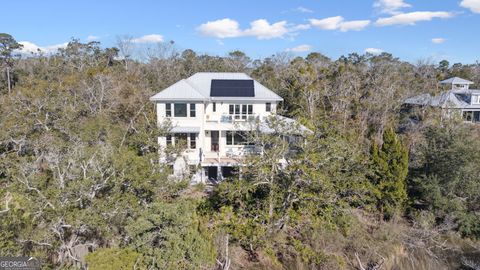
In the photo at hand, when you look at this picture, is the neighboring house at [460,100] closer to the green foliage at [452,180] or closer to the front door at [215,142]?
the green foliage at [452,180]

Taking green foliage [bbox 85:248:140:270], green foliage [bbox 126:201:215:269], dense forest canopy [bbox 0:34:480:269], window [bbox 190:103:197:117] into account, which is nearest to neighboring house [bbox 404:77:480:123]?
dense forest canopy [bbox 0:34:480:269]

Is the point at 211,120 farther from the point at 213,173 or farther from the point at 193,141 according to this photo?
the point at 213,173

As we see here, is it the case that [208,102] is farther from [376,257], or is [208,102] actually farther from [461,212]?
[461,212]

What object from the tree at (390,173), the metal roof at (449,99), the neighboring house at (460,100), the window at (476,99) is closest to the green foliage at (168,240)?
the tree at (390,173)

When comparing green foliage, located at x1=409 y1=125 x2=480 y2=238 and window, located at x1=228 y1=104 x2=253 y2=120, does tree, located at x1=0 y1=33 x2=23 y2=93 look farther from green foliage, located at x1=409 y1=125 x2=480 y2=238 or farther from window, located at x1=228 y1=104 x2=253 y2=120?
green foliage, located at x1=409 y1=125 x2=480 y2=238

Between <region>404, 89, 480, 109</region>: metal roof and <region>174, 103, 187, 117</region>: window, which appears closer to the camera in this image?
<region>174, 103, 187, 117</region>: window

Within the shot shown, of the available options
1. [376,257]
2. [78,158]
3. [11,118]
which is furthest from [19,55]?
[376,257]
